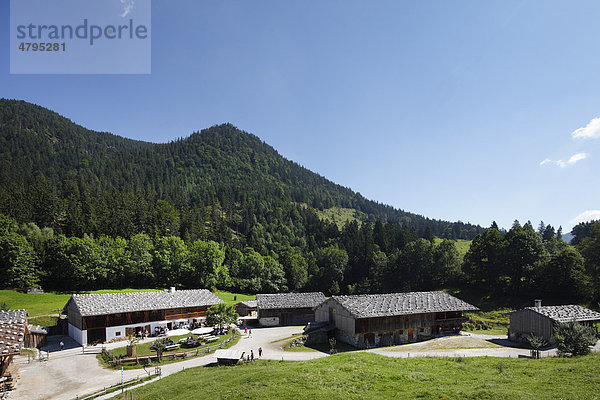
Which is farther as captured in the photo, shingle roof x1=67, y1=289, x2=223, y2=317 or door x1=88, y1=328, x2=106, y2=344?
shingle roof x1=67, y1=289, x2=223, y2=317

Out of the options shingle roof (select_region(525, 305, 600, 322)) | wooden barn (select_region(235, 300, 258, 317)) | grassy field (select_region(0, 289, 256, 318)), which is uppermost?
grassy field (select_region(0, 289, 256, 318))

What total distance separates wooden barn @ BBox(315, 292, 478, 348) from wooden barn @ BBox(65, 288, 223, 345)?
24667 millimetres

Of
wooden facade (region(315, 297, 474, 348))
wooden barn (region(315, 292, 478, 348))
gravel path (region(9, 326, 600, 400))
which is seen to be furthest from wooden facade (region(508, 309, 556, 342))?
wooden facade (region(315, 297, 474, 348))

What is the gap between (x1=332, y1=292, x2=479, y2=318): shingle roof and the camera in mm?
47656

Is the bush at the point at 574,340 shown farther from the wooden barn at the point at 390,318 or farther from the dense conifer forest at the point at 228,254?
the dense conifer forest at the point at 228,254

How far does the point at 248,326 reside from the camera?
62.8 m

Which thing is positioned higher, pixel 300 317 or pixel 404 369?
pixel 404 369

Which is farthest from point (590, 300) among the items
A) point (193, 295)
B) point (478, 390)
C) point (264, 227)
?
point (264, 227)

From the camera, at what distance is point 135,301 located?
53781 mm

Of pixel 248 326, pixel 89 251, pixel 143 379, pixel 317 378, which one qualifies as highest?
pixel 89 251

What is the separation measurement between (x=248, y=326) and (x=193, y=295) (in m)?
12.2

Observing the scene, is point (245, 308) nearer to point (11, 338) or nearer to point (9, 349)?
point (11, 338)

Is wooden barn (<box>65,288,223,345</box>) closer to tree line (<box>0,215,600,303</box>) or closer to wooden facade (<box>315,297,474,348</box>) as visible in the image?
wooden facade (<box>315,297,474,348</box>)

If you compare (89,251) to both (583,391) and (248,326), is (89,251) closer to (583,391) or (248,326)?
(248,326)
